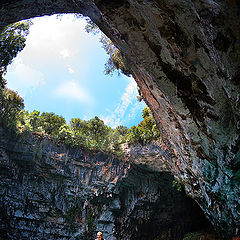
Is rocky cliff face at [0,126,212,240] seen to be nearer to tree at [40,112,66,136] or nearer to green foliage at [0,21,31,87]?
tree at [40,112,66,136]

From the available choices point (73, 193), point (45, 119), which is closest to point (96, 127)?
point (45, 119)

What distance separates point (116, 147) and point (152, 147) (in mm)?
2516

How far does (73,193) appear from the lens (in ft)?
37.9

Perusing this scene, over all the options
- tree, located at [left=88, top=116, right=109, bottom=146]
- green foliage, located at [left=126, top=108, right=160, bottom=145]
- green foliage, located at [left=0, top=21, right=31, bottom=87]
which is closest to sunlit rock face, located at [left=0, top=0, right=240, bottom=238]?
green foliage, located at [left=0, top=21, right=31, bottom=87]

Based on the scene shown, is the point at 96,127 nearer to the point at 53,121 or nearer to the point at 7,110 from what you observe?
the point at 53,121

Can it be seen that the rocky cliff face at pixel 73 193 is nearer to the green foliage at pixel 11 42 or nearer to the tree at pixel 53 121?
the tree at pixel 53 121

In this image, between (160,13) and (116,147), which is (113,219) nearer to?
(116,147)

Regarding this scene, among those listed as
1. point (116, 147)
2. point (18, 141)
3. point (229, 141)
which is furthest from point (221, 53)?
point (18, 141)

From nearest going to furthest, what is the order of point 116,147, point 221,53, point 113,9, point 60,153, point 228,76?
1. point 221,53
2. point 228,76
3. point 113,9
4. point 60,153
5. point 116,147

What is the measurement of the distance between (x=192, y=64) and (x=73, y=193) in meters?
10.6

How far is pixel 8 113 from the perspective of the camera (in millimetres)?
10531

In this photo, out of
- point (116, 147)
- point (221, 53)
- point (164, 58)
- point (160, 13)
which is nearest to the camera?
point (221, 53)

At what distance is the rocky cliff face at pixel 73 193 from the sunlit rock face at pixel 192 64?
5294mm

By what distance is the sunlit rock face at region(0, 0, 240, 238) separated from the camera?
3.05m
